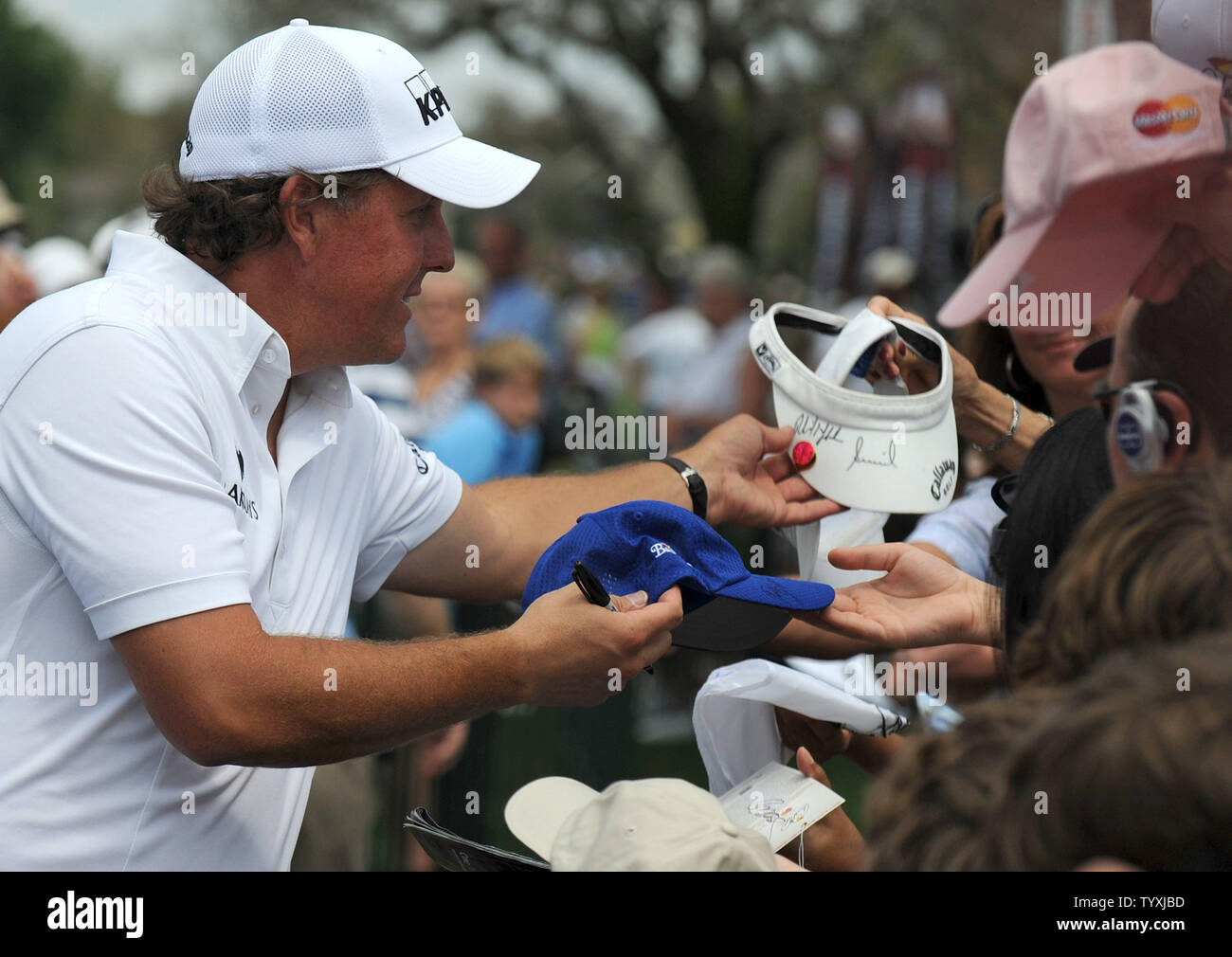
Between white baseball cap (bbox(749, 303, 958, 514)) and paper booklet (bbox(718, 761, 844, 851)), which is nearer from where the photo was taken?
paper booklet (bbox(718, 761, 844, 851))

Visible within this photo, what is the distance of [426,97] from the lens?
98.2 inches

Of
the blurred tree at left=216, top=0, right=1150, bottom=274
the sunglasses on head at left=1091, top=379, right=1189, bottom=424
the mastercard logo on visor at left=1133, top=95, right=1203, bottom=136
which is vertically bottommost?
the sunglasses on head at left=1091, top=379, right=1189, bottom=424

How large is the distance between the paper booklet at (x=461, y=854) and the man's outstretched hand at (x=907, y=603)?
26.7 inches

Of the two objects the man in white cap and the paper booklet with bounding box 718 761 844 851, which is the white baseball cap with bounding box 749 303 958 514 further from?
the paper booklet with bounding box 718 761 844 851

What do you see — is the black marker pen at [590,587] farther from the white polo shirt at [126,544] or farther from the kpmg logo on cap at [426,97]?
the kpmg logo on cap at [426,97]

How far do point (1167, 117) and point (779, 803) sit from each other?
1.15 meters

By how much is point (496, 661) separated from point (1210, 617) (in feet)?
4.02

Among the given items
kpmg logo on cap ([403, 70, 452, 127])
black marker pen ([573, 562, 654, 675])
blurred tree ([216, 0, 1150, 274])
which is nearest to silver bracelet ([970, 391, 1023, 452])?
black marker pen ([573, 562, 654, 675])

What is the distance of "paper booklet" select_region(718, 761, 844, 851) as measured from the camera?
204 cm

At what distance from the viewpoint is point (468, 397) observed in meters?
6.27

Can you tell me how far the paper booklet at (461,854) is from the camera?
187 cm

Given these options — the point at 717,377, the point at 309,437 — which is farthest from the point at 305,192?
the point at 717,377

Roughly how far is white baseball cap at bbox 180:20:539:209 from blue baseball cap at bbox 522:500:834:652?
663mm
